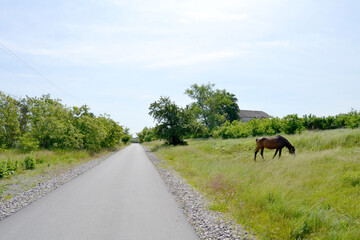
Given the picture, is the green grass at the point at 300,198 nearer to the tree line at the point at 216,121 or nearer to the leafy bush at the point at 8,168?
the leafy bush at the point at 8,168

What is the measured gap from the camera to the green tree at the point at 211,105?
66.5 metres

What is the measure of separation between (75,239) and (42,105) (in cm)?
2373

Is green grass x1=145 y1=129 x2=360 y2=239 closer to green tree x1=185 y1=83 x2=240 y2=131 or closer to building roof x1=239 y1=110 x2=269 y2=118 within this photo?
green tree x1=185 y1=83 x2=240 y2=131

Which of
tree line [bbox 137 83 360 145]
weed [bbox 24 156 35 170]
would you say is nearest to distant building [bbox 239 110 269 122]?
tree line [bbox 137 83 360 145]

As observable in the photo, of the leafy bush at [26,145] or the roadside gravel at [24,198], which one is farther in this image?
the leafy bush at [26,145]

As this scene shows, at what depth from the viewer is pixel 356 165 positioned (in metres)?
9.09

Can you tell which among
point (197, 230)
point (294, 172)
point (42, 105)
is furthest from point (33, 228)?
point (42, 105)

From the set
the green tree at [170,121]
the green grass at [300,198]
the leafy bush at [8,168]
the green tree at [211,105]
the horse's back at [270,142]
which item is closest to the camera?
the green grass at [300,198]

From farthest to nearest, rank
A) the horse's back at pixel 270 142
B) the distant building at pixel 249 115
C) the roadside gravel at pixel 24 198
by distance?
the distant building at pixel 249 115, the horse's back at pixel 270 142, the roadside gravel at pixel 24 198

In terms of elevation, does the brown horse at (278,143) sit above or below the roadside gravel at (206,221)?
above

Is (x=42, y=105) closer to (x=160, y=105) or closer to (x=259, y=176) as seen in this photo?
(x=160, y=105)

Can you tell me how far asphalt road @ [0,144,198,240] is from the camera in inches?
179

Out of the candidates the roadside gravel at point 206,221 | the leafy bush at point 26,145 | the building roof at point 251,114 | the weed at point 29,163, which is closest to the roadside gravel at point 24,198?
the roadside gravel at point 206,221

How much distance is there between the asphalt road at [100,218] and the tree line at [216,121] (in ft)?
72.1
